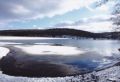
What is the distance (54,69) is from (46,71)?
1468 millimetres

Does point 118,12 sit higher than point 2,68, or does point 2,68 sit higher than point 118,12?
point 118,12

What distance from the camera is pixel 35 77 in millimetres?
19969

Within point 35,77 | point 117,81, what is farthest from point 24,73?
point 117,81

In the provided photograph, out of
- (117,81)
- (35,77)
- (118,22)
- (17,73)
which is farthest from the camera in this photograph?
(118,22)

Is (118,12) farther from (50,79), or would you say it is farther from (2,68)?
(2,68)

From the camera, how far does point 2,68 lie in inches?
950

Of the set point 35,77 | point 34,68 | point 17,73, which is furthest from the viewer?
point 34,68

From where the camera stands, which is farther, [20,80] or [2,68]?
[2,68]

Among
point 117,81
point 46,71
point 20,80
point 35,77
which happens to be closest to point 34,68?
point 46,71

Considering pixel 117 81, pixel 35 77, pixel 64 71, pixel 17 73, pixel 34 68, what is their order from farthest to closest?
pixel 34 68
pixel 64 71
pixel 17 73
pixel 35 77
pixel 117 81

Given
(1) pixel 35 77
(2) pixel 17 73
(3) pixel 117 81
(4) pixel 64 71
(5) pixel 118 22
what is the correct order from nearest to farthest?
1. (3) pixel 117 81
2. (1) pixel 35 77
3. (2) pixel 17 73
4. (4) pixel 64 71
5. (5) pixel 118 22

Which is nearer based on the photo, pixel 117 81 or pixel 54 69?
pixel 117 81

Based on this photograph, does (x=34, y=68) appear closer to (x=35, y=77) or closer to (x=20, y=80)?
(x=35, y=77)

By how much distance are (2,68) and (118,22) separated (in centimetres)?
1451
